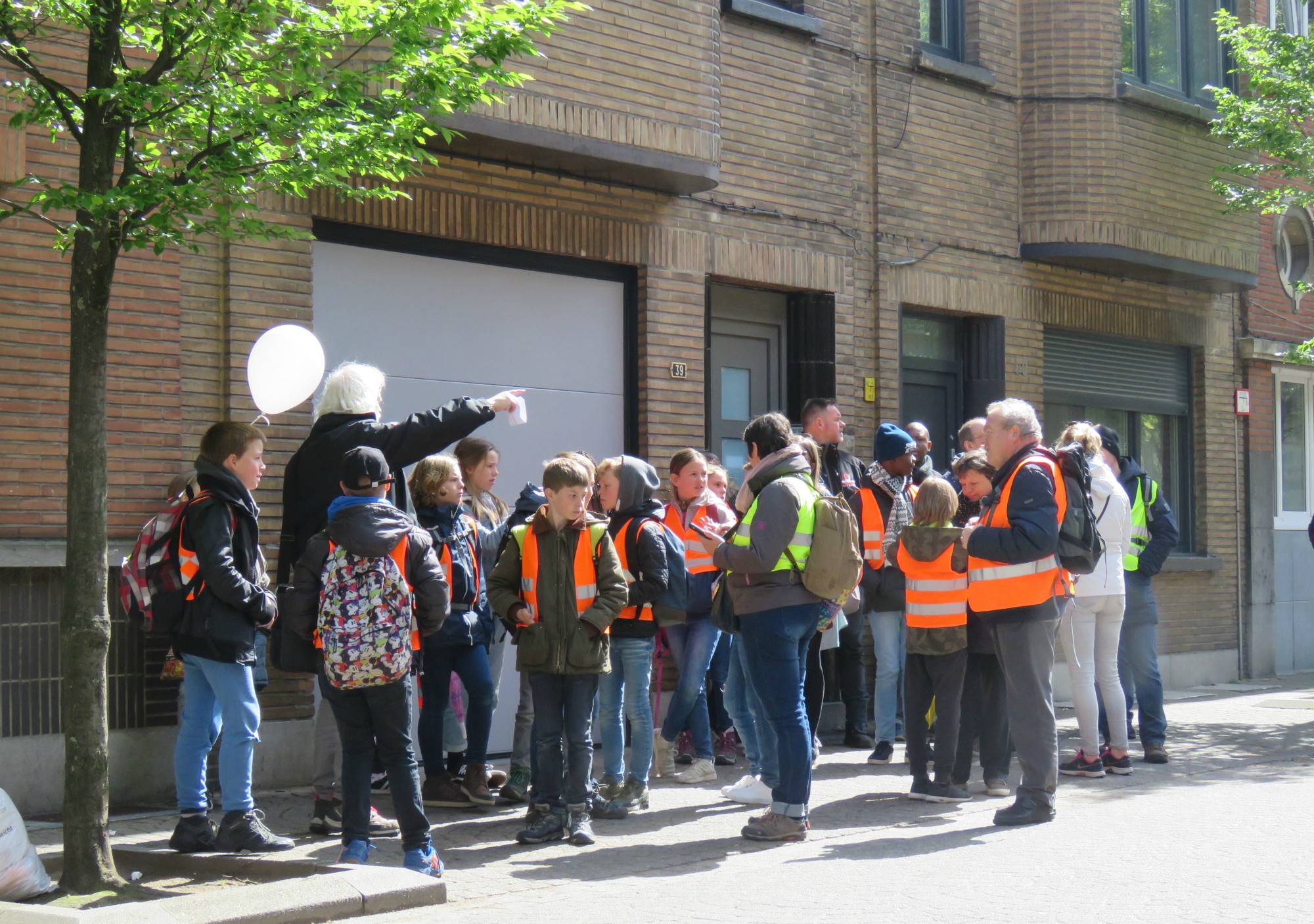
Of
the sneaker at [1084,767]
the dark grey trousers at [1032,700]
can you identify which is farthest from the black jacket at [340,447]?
the sneaker at [1084,767]

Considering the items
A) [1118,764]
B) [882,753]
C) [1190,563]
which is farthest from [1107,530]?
[1190,563]

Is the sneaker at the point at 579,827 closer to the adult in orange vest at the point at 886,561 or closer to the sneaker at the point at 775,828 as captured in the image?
the sneaker at the point at 775,828

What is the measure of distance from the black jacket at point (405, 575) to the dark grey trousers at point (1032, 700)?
2.89 m

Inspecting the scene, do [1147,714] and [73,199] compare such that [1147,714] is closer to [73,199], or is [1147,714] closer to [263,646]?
[263,646]

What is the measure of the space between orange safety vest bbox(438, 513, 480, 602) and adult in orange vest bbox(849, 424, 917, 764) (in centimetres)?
284

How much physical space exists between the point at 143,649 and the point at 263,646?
2.76 ft

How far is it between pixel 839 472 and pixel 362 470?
446 centimetres

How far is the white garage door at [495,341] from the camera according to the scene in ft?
29.9

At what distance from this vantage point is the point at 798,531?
692 cm

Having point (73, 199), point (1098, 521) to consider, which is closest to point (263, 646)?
point (73, 199)

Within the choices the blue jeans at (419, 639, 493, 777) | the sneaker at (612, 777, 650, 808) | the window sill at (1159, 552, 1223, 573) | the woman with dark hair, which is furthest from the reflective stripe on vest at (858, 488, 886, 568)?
the window sill at (1159, 552, 1223, 573)

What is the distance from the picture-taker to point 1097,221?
43.9ft

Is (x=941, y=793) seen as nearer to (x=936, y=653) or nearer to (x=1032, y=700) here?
(x=936, y=653)

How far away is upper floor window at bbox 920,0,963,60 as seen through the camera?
43.2 feet
